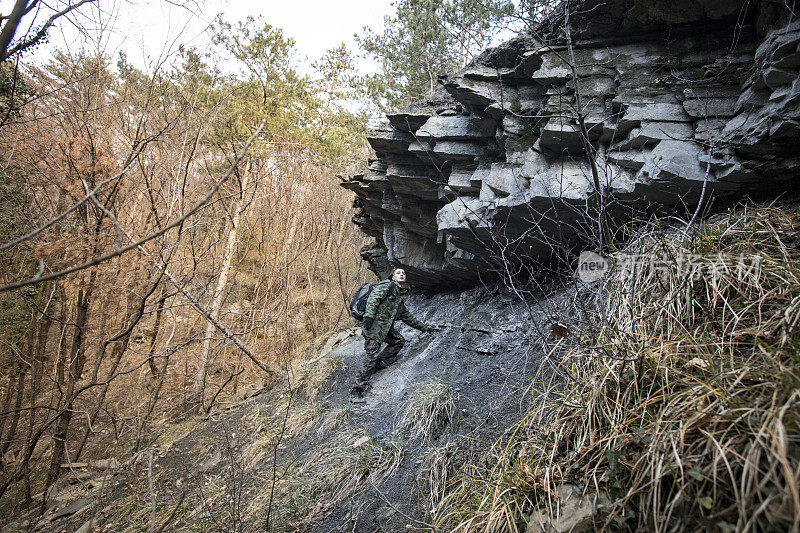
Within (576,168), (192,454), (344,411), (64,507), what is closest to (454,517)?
(344,411)

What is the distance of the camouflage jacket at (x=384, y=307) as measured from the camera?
5.55 metres

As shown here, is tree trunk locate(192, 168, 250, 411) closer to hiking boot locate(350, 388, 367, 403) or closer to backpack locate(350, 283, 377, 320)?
backpack locate(350, 283, 377, 320)

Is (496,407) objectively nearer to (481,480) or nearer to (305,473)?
(481,480)

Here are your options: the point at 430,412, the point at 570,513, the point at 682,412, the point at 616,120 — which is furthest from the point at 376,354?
the point at 616,120

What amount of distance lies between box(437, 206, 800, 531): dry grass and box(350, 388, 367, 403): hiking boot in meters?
2.55

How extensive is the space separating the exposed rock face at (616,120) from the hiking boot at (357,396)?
2.73 metres

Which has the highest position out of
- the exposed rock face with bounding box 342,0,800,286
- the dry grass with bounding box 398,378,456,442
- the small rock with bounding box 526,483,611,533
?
the exposed rock face with bounding box 342,0,800,286

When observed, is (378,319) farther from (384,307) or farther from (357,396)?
(357,396)

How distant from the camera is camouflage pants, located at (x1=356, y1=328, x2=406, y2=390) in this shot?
562 cm

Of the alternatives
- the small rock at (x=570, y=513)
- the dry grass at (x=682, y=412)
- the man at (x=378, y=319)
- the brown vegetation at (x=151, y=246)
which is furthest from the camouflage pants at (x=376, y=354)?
the small rock at (x=570, y=513)

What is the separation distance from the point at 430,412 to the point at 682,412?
2537 millimetres

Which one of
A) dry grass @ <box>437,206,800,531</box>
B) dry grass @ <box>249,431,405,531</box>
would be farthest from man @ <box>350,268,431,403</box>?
dry grass @ <box>437,206,800,531</box>

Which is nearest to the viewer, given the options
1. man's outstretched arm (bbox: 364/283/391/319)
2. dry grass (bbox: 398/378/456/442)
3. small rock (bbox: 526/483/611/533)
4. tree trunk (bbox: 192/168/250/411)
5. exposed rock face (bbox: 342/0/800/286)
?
small rock (bbox: 526/483/611/533)

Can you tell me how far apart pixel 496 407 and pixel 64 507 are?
21.5ft
